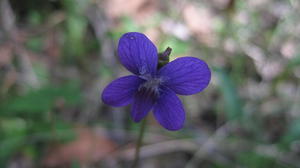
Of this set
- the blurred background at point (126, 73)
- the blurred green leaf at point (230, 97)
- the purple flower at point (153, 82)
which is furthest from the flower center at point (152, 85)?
the blurred green leaf at point (230, 97)

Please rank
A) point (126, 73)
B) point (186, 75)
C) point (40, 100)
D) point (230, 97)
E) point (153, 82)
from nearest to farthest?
point (186, 75) → point (153, 82) → point (40, 100) → point (230, 97) → point (126, 73)

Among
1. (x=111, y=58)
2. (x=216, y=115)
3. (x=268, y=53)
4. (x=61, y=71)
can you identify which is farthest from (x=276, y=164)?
(x=61, y=71)

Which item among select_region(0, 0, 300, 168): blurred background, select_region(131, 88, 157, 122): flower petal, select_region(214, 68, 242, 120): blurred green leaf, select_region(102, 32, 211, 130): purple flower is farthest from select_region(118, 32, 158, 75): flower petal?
select_region(214, 68, 242, 120): blurred green leaf

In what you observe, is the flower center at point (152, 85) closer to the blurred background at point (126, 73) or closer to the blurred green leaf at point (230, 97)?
the blurred background at point (126, 73)

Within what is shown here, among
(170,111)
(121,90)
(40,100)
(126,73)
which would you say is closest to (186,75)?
(170,111)

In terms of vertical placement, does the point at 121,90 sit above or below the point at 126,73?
below

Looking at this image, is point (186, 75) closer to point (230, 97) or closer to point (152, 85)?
point (152, 85)

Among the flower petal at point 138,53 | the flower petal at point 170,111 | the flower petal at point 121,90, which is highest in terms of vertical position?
the flower petal at point 138,53
